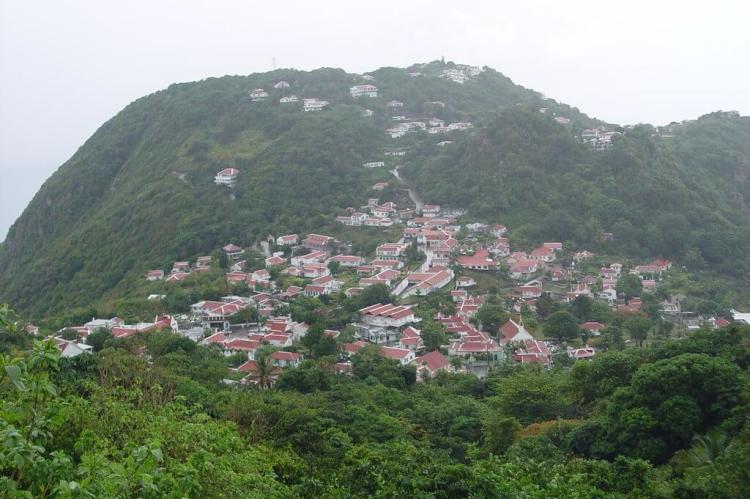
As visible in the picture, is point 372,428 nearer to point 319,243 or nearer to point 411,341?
point 411,341

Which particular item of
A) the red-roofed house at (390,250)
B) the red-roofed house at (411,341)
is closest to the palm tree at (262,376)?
the red-roofed house at (411,341)

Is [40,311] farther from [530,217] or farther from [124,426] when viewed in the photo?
[124,426]

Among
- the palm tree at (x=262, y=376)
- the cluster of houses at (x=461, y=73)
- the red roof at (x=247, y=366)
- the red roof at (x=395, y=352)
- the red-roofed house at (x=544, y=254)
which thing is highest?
the cluster of houses at (x=461, y=73)

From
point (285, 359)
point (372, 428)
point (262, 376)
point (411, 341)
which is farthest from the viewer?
point (411, 341)

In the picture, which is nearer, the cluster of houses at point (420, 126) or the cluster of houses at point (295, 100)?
the cluster of houses at point (420, 126)

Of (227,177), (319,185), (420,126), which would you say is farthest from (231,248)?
(420,126)

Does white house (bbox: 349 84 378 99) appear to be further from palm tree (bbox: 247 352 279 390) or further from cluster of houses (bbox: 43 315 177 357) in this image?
palm tree (bbox: 247 352 279 390)

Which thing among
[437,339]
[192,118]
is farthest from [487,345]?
[192,118]

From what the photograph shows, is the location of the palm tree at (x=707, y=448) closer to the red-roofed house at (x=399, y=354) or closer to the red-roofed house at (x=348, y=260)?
the red-roofed house at (x=399, y=354)
